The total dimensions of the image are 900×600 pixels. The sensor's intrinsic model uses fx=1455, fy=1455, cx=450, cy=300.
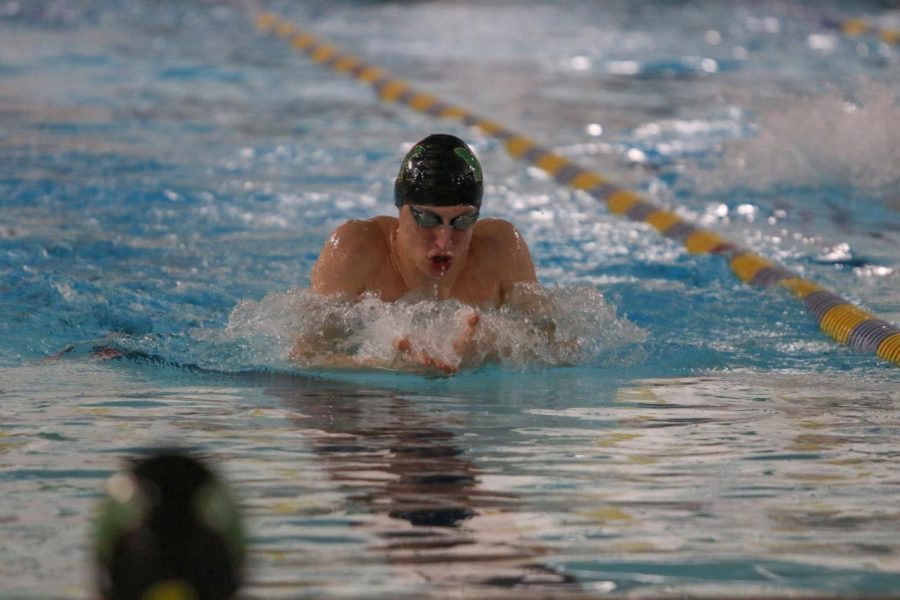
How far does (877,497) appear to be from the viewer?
271 cm

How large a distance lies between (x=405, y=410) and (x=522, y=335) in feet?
1.92

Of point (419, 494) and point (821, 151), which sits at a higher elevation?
point (821, 151)

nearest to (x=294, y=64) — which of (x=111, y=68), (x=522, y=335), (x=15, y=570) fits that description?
(x=111, y=68)

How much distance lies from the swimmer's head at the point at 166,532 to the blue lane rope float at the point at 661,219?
2.92m

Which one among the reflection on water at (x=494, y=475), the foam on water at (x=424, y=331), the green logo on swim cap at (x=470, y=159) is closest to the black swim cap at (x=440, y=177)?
the green logo on swim cap at (x=470, y=159)

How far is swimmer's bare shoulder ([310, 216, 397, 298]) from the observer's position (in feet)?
12.9

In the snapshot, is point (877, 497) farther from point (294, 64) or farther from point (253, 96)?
point (294, 64)

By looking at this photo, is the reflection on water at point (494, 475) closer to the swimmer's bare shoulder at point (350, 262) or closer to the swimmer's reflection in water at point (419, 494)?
the swimmer's reflection in water at point (419, 494)

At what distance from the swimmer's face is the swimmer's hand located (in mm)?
176

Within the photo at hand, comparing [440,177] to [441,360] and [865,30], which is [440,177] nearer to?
[441,360]

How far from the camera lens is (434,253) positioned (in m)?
3.74

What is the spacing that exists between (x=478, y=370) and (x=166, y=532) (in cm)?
238

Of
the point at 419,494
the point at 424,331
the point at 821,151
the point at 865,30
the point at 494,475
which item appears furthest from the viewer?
the point at 865,30

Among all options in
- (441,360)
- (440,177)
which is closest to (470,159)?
(440,177)
